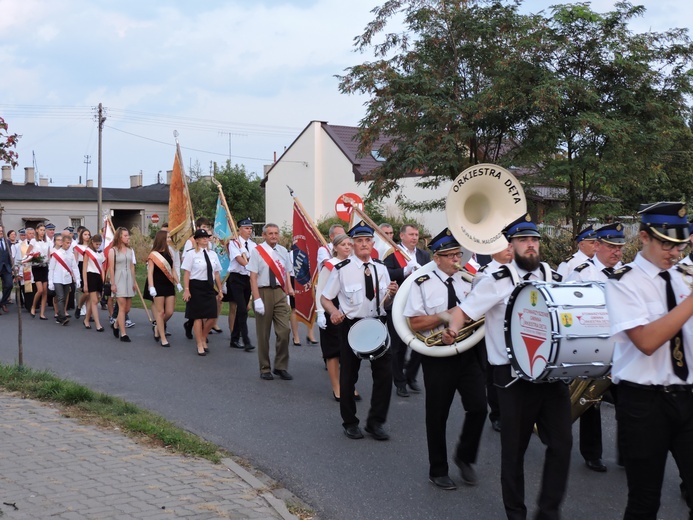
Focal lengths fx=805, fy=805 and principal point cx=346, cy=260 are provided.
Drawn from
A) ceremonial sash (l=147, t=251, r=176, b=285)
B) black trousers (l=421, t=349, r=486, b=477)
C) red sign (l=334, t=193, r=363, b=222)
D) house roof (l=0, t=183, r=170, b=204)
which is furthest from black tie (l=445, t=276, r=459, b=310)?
house roof (l=0, t=183, r=170, b=204)

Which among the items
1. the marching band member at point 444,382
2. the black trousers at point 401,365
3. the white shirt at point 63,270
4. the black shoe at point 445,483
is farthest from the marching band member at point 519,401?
the white shirt at point 63,270

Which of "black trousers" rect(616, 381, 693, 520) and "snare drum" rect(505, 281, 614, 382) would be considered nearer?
"black trousers" rect(616, 381, 693, 520)

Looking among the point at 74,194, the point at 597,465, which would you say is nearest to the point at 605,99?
the point at 597,465

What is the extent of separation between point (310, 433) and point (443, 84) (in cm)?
1260

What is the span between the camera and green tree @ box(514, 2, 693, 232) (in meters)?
16.4

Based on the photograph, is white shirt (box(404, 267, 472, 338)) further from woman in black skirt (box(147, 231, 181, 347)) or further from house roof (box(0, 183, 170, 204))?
house roof (box(0, 183, 170, 204))

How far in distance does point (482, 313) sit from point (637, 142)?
12.4 meters

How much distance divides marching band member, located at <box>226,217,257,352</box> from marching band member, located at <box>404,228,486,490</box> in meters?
6.49

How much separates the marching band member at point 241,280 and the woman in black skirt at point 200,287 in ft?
1.24

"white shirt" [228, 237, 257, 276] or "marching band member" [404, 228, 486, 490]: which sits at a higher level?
"white shirt" [228, 237, 257, 276]

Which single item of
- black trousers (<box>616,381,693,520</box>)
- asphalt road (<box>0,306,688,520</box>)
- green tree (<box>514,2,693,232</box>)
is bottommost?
asphalt road (<box>0,306,688,520</box>)

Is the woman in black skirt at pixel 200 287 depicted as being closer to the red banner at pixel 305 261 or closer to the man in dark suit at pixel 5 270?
the red banner at pixel 305 261

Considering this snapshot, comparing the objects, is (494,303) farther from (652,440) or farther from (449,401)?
(652,440)

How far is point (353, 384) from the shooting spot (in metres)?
7.75
